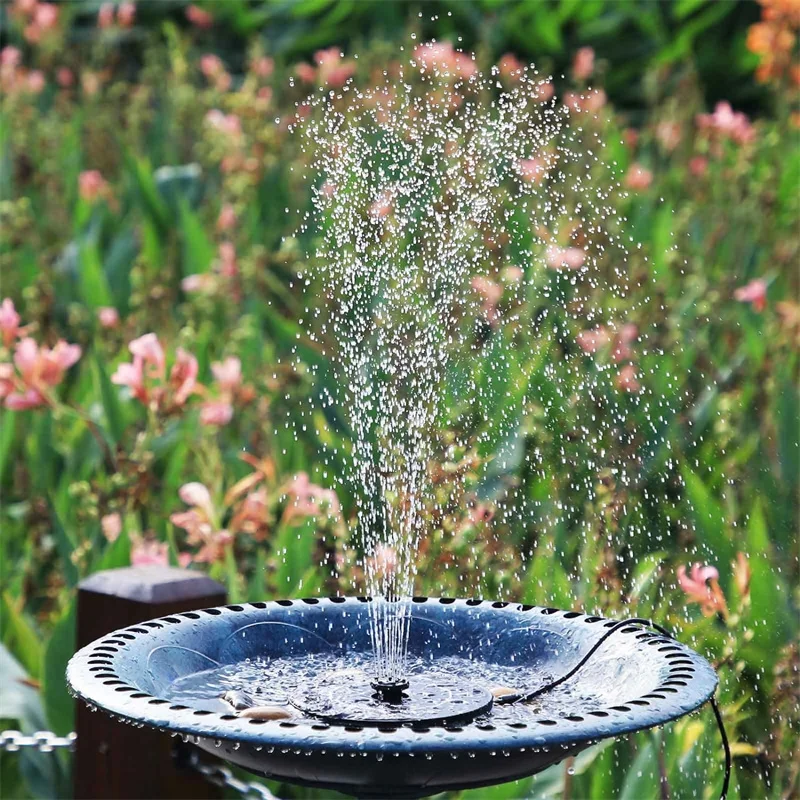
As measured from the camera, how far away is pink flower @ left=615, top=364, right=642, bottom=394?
3.06m

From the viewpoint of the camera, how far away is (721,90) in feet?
24.1

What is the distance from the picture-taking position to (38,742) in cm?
212

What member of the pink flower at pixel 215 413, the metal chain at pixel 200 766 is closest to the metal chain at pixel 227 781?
the metal chain at pixel 200 766

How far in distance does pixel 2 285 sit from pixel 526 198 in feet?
4.95

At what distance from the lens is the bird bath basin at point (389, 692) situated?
4.27 ft

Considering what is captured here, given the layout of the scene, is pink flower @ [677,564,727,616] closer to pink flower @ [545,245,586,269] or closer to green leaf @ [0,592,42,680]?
green leaf @ [0,592,42,680]

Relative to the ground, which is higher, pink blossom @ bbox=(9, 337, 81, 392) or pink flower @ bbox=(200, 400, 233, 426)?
pink blossom @ bbox=(9, 337, 81, 392)

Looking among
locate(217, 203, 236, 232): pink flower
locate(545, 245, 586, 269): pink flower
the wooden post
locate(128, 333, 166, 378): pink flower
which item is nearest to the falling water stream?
locate(545, 245, 586, 269): pink flower

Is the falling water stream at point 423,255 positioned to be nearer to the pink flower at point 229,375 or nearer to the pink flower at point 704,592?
the pink flower at point 229,375

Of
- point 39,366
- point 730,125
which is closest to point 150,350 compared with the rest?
point 39,366

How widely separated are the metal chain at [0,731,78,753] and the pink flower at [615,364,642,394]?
4.46 ft

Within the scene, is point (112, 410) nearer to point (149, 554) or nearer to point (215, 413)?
point (215, 413)

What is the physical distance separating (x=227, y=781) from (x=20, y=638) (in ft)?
1.62

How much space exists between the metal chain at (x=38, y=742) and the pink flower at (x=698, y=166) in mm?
3429
